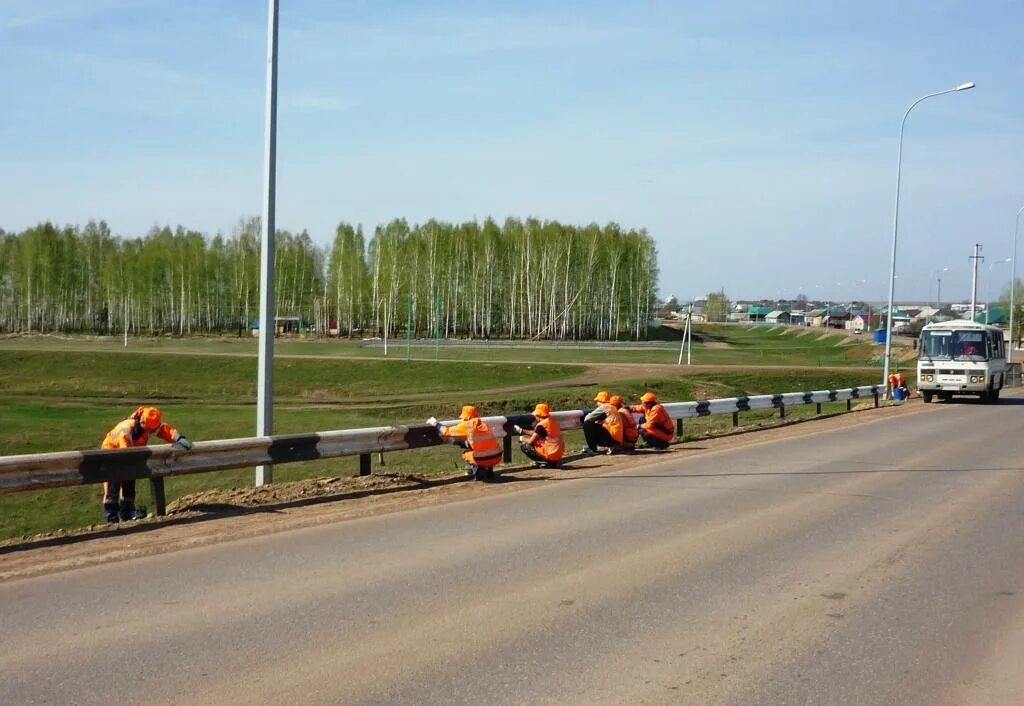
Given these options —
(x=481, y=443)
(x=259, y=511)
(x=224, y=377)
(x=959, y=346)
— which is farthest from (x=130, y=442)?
(x=224, y=377)

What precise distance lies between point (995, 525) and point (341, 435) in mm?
7825

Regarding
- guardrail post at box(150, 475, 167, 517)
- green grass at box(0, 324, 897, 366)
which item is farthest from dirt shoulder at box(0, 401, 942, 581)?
green grass at box(0, 324, 897, 366)

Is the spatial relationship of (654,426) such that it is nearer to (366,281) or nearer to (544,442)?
(544,442)

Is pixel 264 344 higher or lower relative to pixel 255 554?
higher

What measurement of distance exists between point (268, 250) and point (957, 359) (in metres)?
29.2

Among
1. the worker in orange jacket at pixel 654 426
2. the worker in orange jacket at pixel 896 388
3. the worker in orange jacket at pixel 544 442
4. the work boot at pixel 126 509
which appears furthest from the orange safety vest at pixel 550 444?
the worker in orange jacket at pixel 896 388

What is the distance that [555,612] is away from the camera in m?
6.96

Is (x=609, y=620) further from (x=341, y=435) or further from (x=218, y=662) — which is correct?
(x=341, y=435)

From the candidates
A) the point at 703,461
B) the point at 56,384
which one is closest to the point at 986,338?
the point at 703,461

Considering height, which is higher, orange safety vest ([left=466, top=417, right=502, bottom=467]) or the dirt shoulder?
orange safety vest ([left=466, top=417, right=502, bottom=467])

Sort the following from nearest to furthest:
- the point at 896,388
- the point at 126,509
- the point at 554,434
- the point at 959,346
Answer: the point at 126,509 → the point at 554,434 → the point at 959,346 → the point at 896,388

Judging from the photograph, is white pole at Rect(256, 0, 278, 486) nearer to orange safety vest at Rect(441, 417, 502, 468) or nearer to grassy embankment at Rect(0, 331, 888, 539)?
orange safety vest at Rect(441, 417, 502, 468)

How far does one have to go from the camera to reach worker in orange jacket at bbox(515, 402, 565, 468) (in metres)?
15.7

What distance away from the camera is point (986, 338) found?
116ft
